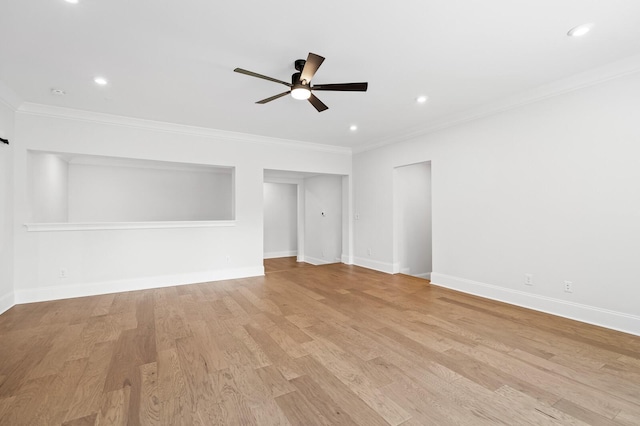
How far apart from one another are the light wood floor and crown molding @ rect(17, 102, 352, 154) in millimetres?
2587

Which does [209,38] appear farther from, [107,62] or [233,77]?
[107,62]

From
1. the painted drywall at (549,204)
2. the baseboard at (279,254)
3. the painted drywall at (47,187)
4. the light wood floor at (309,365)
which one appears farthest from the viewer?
the baseboard at (279,254)

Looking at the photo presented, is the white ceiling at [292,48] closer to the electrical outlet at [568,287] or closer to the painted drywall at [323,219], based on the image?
the electrical outlet at [568,287]

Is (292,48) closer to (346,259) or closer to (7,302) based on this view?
(7,302)

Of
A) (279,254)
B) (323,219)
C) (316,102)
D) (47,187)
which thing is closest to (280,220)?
(279,254)

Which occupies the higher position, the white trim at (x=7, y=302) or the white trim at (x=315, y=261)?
the white trim at (x=7, y=302)

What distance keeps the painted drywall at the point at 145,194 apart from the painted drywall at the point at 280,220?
1.66 m

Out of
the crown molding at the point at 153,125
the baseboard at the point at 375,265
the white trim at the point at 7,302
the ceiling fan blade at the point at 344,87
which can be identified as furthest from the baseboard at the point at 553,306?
the white trim at the point at 7,302

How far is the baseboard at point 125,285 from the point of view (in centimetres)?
387

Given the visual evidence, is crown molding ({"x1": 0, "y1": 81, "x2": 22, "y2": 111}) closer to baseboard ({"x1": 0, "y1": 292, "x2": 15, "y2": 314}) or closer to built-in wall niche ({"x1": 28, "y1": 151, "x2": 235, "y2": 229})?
built-in wall niche ({"x1": 28, "y1": 151, "x2": 235, "y2": 229})

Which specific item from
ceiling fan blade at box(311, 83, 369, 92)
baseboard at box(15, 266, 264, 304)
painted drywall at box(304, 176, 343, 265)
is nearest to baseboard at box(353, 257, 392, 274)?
painted drywall at box(304, 176, 343, 265)

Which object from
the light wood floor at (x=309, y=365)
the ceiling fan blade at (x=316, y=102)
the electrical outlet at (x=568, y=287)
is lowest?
the light wood floor at (x=309, y=365)

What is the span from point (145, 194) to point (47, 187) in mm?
1857

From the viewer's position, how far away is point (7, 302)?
3.56 metres
